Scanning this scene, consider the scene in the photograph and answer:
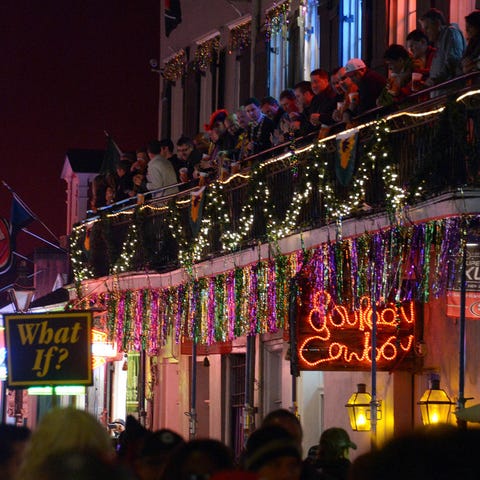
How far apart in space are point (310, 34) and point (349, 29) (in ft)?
6.70

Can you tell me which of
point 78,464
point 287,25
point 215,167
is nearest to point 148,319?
point 215,167

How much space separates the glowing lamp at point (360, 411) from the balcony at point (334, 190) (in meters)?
2.14

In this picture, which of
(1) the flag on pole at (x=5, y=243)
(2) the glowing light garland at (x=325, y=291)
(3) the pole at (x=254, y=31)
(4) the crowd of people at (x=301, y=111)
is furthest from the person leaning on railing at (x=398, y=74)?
(1) the flag on pole at (x=5, y=243)

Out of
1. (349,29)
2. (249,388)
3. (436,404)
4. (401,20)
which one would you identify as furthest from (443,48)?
(249,388)

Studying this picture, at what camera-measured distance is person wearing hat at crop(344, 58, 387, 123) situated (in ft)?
50.7

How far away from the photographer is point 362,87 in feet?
51.4

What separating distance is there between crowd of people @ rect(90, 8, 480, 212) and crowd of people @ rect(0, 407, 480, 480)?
523 centimetres

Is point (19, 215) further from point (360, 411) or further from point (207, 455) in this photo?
point (207, 455)

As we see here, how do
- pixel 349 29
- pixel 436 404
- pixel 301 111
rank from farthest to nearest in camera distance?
1. pixel 349 29
2. pixel 301 111
3. pixel 436 404

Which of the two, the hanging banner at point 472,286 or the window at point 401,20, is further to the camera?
the window at point 401,20

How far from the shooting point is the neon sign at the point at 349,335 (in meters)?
16.4

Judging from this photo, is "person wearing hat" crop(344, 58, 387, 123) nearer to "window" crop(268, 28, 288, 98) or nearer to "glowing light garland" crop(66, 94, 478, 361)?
"glowing light garland" crop(66, 94, 478, 361)

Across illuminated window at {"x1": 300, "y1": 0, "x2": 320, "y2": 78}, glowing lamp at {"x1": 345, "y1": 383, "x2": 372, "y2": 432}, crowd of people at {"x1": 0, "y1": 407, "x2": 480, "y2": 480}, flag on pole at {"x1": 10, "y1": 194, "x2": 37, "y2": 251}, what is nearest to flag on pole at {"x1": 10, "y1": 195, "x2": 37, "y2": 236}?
flag on pole at {"x1": 10, "y1": 194, "x2": 37, "y2": 251}

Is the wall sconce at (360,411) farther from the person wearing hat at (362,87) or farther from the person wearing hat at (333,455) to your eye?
the person wearing hat at (333,455)
